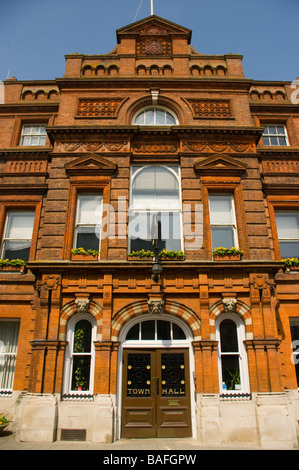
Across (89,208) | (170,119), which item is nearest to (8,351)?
(89,208)

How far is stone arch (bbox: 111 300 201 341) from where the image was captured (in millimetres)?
10602

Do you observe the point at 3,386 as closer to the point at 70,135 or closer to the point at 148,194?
the point at 148,194

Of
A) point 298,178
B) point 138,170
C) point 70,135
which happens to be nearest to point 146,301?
point 138,170

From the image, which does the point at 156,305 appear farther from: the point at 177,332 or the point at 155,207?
the point at 155,207

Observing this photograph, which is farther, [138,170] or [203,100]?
[203,100]

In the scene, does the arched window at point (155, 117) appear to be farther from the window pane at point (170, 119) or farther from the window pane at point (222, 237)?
the window pane at point (222, 237)

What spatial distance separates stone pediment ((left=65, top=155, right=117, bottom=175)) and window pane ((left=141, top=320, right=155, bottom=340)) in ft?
18.9

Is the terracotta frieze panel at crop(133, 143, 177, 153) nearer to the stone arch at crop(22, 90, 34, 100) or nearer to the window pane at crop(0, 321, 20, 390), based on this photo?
the stone arch at crop(22, 90, 34, 100)

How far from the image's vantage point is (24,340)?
11.5 m

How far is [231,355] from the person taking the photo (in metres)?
10.7

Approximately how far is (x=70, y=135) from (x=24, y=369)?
8.95 metres

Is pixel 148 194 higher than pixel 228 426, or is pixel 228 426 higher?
pixel 148 194

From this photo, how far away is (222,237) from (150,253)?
2.84 metres
